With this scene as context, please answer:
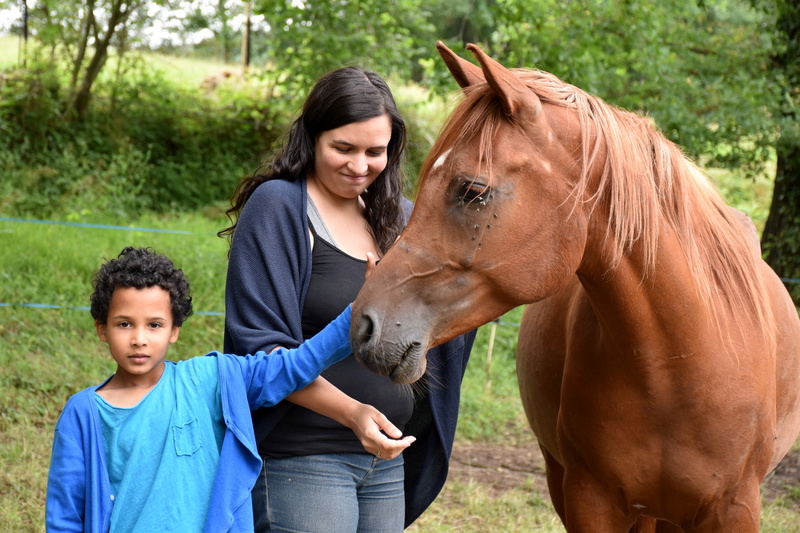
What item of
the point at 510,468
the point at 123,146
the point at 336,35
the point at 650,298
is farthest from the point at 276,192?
the point at 123,146

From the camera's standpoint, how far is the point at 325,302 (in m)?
2.01

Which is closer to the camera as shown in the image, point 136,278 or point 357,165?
point 136,278

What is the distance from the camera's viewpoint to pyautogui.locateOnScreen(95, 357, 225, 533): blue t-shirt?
5.68 feet

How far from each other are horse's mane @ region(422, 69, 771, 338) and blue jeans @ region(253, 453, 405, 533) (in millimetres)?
799

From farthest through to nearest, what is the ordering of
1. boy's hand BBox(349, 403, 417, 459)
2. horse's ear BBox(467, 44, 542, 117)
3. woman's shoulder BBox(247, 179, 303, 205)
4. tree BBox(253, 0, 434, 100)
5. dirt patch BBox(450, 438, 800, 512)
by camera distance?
tree BBox(253, 0, 434, 100), dirt patch BBox(450, 438, 800, 512), woman's shoulder BBox(247, 179, 303, 205), boy's hand BBox(349, 403, 417, 459), horse's ear BBox(467, 44, 542, 117)

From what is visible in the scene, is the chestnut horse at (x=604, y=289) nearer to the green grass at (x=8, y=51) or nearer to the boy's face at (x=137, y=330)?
the boy's face at (x=137, y=330)

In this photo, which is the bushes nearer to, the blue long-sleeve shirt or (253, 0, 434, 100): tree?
(253, 0, 434, 100): tree

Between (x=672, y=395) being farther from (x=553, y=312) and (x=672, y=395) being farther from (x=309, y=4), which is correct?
(x=309, y=4)

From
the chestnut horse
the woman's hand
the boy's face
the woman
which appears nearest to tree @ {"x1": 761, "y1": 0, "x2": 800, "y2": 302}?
the chestnut horse

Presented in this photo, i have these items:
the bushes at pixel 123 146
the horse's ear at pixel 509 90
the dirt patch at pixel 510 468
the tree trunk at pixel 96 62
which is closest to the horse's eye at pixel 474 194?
the horse's ear at pixel 509 90

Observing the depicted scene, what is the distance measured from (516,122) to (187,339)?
4687 millimetres

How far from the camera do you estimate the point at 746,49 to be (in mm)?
7973

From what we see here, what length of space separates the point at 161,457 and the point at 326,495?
418mm

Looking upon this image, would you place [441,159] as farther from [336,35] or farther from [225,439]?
[336,35]
